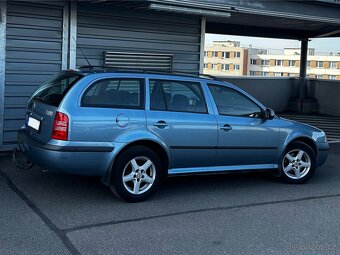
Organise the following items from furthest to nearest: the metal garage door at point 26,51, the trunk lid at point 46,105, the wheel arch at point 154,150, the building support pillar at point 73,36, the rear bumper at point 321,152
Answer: the building support pillar at point 73,36 → the metal garage door at point 26,51 → the rear bumper at point 321,152 → the wheel arch at point 154,150 → the trunk lid at point 46,105

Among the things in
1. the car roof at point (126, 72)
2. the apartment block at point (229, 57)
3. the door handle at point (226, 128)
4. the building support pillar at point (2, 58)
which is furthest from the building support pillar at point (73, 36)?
the apartment block at point (229, 57)

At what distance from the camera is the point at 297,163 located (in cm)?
730

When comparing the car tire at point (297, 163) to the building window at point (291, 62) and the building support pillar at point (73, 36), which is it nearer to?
the building support pillar at point (73, 36)

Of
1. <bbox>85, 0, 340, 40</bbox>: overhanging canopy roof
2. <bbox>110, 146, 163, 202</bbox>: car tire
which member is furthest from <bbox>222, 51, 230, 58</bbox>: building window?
<bbox>110, 146, 163, 202</bbox>: car tire

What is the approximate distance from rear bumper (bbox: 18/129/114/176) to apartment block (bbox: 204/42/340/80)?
17046 mm

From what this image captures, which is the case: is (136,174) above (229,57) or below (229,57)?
below

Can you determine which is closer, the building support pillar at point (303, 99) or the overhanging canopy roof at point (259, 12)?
the overhanging canopy roof at point (259, 12)

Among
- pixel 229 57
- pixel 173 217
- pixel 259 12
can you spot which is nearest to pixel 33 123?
pixel 173 217

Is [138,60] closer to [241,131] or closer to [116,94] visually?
[241,131]

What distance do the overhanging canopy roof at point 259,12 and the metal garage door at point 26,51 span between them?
0.97 metres

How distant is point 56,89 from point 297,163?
11.9 feet

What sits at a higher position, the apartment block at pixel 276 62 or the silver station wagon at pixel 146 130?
the apartment block at pixel 276 62

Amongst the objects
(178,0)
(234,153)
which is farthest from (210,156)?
(178,0)

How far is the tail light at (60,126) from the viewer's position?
18.0 feet
